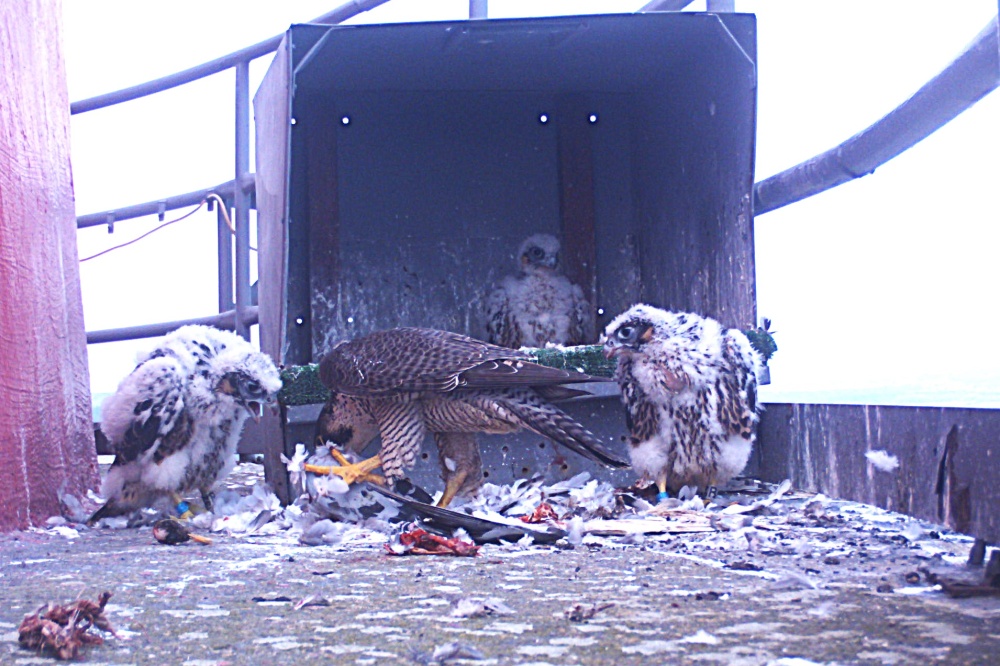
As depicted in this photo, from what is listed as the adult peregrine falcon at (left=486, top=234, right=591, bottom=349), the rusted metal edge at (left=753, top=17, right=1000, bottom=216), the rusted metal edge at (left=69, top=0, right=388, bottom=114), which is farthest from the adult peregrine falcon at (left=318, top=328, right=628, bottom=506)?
the rusted metal edge at (left=69, top=0, right=388, bottom=114)

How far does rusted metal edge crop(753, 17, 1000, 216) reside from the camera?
8.05ft

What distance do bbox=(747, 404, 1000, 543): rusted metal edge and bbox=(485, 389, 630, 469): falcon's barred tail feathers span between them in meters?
0.62

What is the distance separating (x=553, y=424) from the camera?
3148 millimetres

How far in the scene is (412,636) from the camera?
1609mm

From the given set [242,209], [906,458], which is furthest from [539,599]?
[242,209]

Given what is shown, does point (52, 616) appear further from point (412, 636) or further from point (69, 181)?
point (69, 181)

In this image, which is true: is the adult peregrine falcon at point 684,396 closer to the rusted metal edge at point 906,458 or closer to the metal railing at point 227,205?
the rusted metal edge at point 906,458

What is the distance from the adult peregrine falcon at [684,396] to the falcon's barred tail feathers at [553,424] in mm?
362

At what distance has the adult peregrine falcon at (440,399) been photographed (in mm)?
3215

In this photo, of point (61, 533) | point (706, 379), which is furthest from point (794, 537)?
point (61, 533)

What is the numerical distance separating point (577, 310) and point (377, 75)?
145 centimetres

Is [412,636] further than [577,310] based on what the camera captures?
No

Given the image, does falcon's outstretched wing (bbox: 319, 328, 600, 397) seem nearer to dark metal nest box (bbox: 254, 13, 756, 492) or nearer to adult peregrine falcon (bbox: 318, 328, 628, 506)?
adult peregrine falcon (bbox: 318, 328, 628, 506)

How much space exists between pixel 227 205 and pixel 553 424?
233cm
